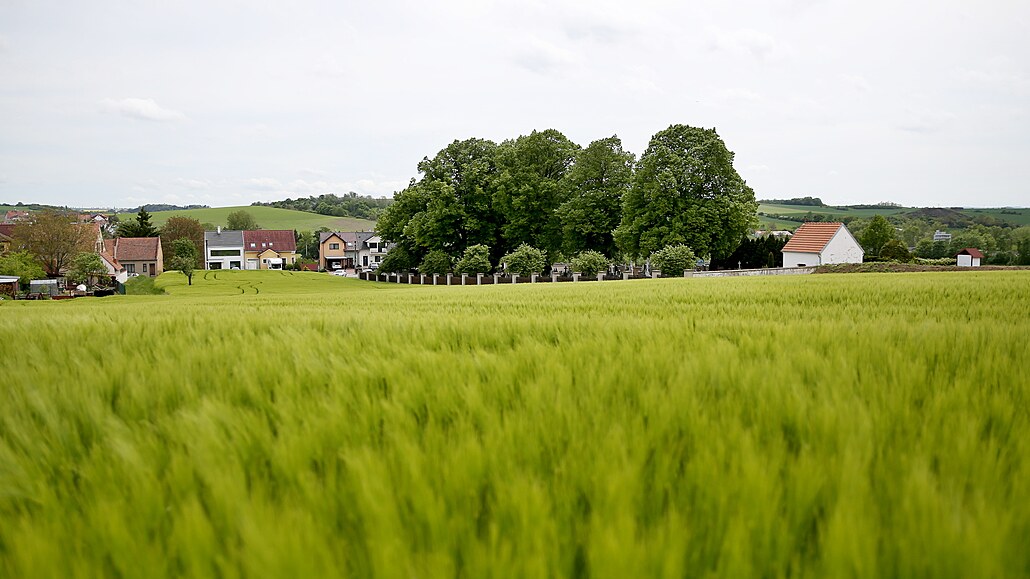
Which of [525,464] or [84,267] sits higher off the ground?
[525,464]

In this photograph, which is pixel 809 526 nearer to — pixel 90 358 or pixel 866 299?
pixel 90 358

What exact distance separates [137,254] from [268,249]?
27.3 meters

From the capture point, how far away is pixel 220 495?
958 millimetres

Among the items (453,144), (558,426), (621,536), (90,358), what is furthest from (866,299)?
(453,144)

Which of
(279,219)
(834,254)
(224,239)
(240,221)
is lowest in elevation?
(834,254)

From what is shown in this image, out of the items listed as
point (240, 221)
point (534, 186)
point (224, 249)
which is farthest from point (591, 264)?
point (240, 221)

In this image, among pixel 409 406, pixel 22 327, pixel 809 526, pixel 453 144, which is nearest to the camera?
pixel 809 526

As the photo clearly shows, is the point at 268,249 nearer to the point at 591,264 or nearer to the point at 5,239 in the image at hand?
the point at 5,239

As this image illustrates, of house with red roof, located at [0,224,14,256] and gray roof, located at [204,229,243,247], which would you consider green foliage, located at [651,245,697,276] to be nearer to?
house with red roof, located at [0,224,14,256]

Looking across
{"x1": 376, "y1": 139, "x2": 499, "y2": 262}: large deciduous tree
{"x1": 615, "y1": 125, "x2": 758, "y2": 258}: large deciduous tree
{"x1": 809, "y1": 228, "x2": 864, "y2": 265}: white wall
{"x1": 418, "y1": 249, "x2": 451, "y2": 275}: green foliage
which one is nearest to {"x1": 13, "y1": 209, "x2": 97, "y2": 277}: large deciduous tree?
{"x1": 376, "y1": 139, "x2": 499, "y2": 262}: large deciduous tree

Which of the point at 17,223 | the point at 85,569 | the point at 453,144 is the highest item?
the point at 453,144

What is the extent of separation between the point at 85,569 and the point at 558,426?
0.89 metres

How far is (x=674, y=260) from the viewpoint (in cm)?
3189

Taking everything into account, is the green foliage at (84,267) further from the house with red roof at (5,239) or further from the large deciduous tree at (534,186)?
the large deciduous tree at (534,186)
